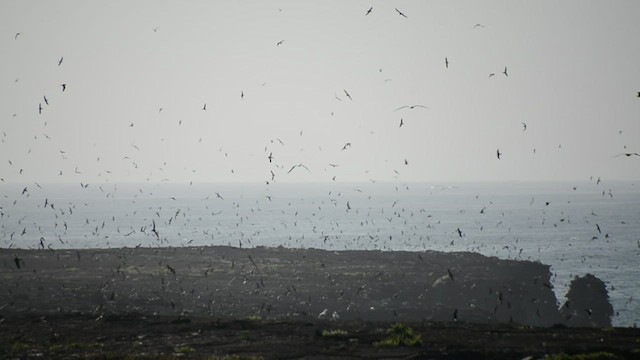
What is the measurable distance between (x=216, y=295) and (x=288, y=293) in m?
6.37

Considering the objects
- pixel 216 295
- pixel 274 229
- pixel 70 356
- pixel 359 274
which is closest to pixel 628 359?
pixel 70 356

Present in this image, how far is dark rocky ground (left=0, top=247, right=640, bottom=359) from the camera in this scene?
2830 centimetres

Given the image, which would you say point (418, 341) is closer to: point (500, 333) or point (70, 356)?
point (500, 333)

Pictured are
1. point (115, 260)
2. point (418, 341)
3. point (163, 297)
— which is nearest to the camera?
point (418, 341)

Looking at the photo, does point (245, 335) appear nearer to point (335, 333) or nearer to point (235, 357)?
point (335, 333)

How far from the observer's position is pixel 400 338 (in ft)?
97.1

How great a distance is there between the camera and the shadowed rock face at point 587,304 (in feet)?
201

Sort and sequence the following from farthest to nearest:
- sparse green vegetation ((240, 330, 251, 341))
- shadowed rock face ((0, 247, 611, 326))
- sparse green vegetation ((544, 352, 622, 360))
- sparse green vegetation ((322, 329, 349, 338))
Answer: shadowed rock face ((0, 247, 611, 326)), sparse green vegetation ((322, 329, 349, 338)), sparse green vegetation ((240, 330, 251, 341)), sparse green vegetation ((544, 352, 622, 360))

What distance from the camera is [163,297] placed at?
Answer: 171 feet

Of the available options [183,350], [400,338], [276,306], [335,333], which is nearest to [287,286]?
[276,306]

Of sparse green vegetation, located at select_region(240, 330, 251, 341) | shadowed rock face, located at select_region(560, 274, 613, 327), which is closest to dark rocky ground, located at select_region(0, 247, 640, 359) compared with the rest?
sparse green vegetation, located at select_region(240, 330, 251, 341)

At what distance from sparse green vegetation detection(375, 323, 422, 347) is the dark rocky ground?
380 millimetres

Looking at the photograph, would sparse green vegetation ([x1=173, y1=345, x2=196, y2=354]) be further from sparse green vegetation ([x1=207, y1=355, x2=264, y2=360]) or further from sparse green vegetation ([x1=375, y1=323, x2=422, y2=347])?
sparse green vegetation ([x1=375, y1=323, x2=422, y2=347])

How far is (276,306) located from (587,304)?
32753 millimetres
